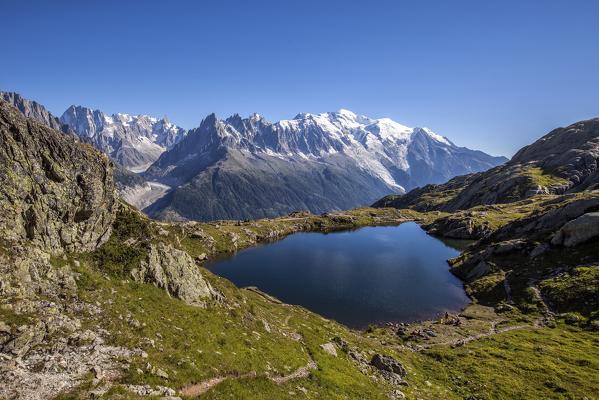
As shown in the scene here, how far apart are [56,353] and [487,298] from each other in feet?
309

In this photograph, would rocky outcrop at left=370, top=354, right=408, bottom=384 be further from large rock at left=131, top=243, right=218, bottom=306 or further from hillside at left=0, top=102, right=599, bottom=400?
large rock at left=131, top=243, right=218, bottom=306

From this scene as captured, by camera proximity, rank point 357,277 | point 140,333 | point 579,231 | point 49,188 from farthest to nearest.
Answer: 1. point 357,277
2. point 579,231
3. point 49,188
4. point 140,333

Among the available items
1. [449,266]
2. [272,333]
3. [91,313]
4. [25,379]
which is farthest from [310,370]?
[449,266]

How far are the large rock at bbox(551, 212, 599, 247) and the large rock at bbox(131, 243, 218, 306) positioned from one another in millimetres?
96786

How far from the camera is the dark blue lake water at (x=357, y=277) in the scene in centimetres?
8856

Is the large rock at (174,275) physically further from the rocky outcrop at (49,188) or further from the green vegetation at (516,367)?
the green vegetation at (516,367)

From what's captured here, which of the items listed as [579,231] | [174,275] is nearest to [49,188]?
[174,275]

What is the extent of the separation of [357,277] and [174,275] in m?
84.5

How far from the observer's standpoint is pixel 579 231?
9369cm

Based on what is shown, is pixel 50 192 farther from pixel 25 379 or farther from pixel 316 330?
pixel 316 330

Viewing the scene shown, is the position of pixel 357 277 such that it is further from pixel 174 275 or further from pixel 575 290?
pixel 174 275

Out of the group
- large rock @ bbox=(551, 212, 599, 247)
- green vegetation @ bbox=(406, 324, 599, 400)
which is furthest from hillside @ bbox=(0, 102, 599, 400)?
large rock @ bbox=(551, 212, 599, 247)

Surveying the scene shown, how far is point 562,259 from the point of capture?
298ft

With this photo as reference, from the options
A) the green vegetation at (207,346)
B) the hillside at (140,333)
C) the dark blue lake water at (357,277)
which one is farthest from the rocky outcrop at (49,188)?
the dark blue lake water at (357,277)
